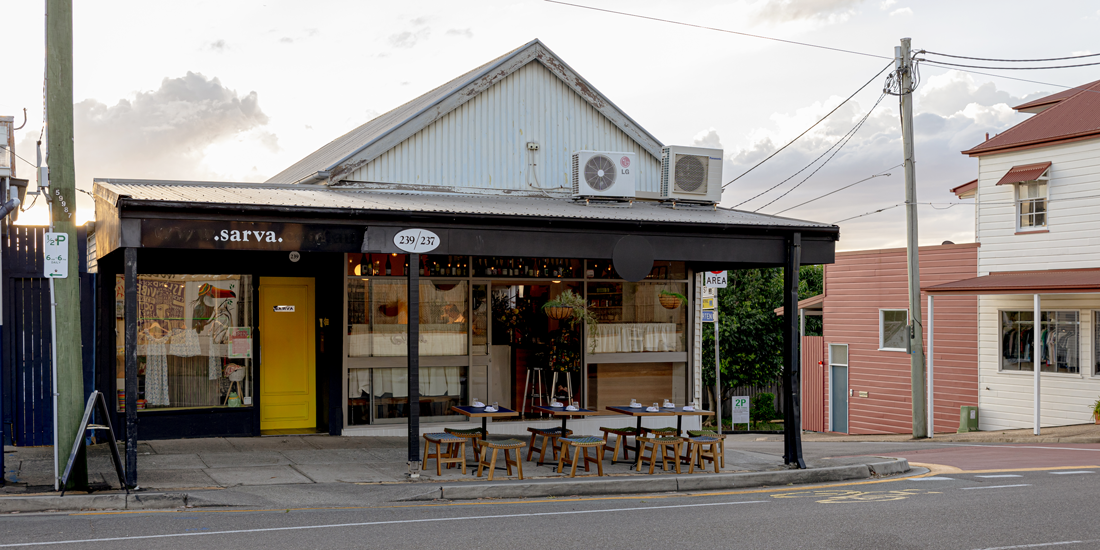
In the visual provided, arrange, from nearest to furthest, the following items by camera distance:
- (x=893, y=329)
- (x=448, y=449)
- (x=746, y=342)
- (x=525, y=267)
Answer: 1. (x=448, y=449)
2. (x=525, y=267)
3. (x=893, y=329)
4. (x=746, y=342)

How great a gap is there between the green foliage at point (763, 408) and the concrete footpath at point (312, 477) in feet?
59.8

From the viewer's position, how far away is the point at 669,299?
15.6 m

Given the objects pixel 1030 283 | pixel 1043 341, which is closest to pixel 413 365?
pixel 1030 283

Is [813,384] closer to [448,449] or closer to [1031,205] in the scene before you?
[1031,205]

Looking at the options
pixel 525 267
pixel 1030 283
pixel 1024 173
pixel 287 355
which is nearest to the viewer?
pixel 287 355

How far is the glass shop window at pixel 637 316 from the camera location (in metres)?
15.2

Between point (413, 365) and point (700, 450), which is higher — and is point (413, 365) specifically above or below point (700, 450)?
above

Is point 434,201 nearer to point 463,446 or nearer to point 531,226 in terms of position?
point 531,226

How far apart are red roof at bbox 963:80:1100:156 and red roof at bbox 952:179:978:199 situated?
3.85 m

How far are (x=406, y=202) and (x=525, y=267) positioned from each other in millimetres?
3359

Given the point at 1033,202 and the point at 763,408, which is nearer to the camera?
the point at 1033,202

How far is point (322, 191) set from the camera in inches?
512

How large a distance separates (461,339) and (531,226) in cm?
376

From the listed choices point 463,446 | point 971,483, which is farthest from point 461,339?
point 971,483
